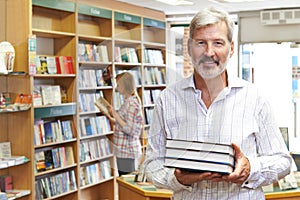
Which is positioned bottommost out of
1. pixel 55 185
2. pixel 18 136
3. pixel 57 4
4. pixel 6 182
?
pixel 55 185

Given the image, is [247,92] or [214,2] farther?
[214,2]

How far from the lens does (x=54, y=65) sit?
215 inches

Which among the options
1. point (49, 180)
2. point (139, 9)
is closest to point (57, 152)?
point (49, 180)

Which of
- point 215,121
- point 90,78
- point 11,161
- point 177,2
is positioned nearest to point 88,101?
point 90,78

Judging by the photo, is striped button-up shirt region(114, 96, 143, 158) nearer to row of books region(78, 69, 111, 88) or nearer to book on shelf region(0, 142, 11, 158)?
row of books region(78, 69, 111, 88)

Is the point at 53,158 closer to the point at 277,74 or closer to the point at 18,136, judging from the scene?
the point at 18,136

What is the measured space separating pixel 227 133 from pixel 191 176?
20 centimetres

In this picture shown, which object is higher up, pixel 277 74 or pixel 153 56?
pixel 277 74

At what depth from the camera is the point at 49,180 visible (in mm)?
5363

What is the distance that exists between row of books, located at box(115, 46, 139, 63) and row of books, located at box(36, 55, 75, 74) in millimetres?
3472

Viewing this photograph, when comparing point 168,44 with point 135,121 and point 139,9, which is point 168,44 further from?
point 139,9

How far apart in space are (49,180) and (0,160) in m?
0.86

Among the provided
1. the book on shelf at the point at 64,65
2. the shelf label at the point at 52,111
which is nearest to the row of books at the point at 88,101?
the shelf label at the point at 52,111

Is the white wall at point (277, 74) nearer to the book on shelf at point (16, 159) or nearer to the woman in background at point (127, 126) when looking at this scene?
the book on shelf at point (16, 159)
